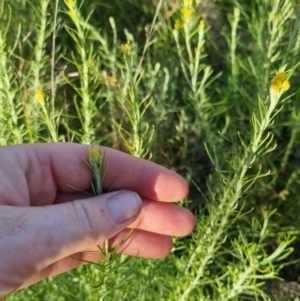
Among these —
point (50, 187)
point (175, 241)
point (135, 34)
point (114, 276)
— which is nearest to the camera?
point (50, 187)

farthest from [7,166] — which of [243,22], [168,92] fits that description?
[243,22]

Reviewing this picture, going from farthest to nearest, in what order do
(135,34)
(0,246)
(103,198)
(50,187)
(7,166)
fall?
(135,34) < (50,187) < (7,166) < (103,198) < (0,246)

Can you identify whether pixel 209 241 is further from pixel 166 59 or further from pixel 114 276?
pixel 166 59

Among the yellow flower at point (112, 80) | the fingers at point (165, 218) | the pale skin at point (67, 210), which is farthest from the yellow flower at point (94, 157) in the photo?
the yellow flower at point (112, 80)

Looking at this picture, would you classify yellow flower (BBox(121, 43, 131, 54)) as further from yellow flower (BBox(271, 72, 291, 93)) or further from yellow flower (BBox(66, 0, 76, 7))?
yellow flower (BBox(271, 72, 291, 93))

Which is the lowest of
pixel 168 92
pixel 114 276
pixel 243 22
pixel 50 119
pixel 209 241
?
pixel 114 276

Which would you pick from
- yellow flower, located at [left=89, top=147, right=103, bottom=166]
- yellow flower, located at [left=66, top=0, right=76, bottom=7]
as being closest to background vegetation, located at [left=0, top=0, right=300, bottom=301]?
yellow flower, located at [left=66, top=0, right=76, bottom=7]

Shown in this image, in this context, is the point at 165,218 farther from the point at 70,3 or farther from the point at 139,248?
the point at 70,3
